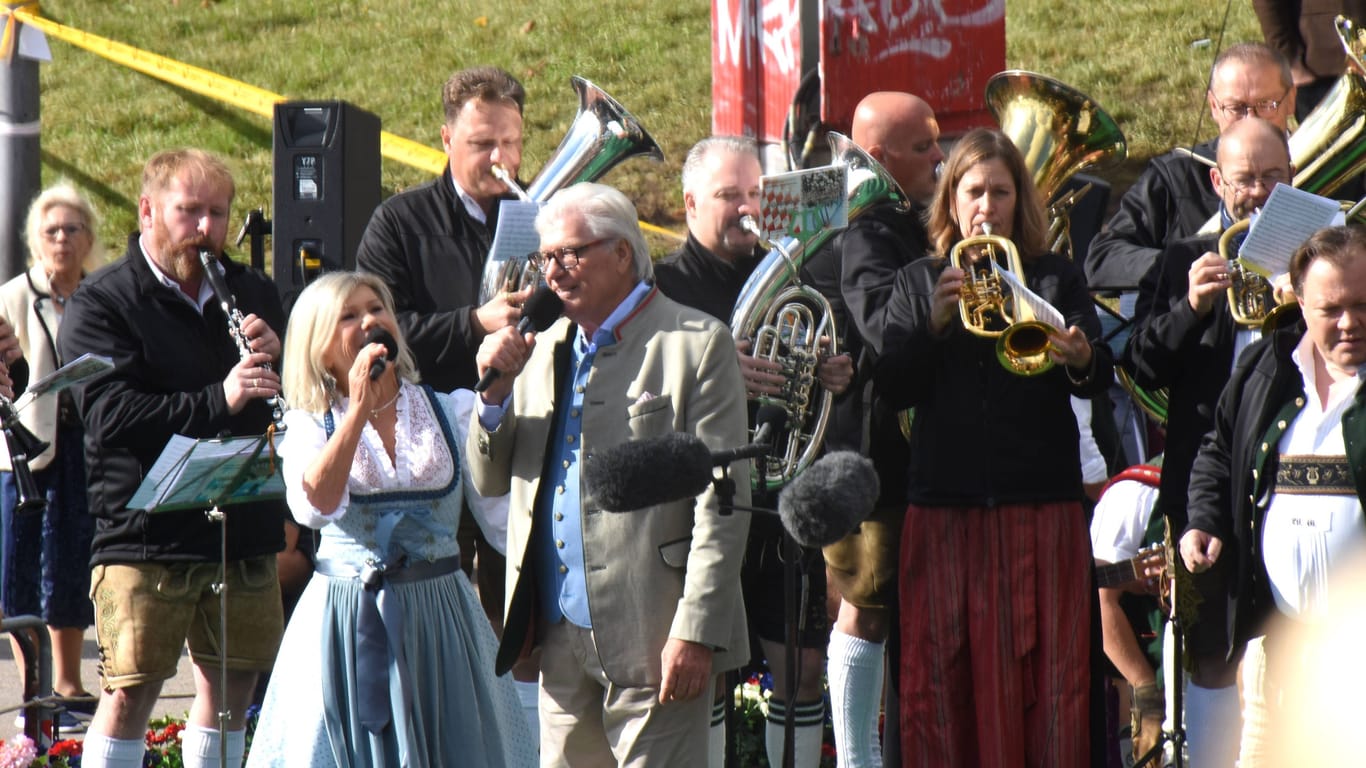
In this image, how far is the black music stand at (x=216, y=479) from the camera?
4.72 m

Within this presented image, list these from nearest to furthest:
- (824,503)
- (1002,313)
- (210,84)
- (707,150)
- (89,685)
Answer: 1. (824,503)
2. (1002,313)
3. (707,150)
4. (89,685)
5. (210,84)

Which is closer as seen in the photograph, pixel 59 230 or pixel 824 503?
pixel 824 503

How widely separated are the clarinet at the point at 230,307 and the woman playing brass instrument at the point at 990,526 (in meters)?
1.81

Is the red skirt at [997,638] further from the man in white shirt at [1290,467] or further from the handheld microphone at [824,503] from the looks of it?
the handheld microphone at [824,503]

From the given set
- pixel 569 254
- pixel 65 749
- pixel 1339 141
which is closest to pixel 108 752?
pixel 65 749

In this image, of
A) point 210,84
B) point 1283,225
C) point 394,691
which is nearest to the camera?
point 394,691

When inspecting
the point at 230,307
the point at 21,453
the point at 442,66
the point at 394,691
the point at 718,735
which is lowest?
the point at 718,735

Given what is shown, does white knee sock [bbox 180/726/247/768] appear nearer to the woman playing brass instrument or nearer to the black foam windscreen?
the woman playing brass instrument

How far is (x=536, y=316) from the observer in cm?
426

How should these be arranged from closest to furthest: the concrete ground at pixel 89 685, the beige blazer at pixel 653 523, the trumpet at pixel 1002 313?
the beige blazer at pixel 653 523, the trumpet at pixel 1002 313, the concrete ground at pixel 89 685

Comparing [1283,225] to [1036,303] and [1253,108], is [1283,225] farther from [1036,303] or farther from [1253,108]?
[1253,108]

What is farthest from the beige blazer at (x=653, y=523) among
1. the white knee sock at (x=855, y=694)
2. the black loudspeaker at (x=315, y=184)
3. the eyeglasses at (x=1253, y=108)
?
the black loudspeaker at (x=315, y=184)

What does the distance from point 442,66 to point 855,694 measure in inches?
381

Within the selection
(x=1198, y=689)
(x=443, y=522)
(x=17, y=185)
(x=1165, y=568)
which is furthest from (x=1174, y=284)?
(x=17, y=185)
